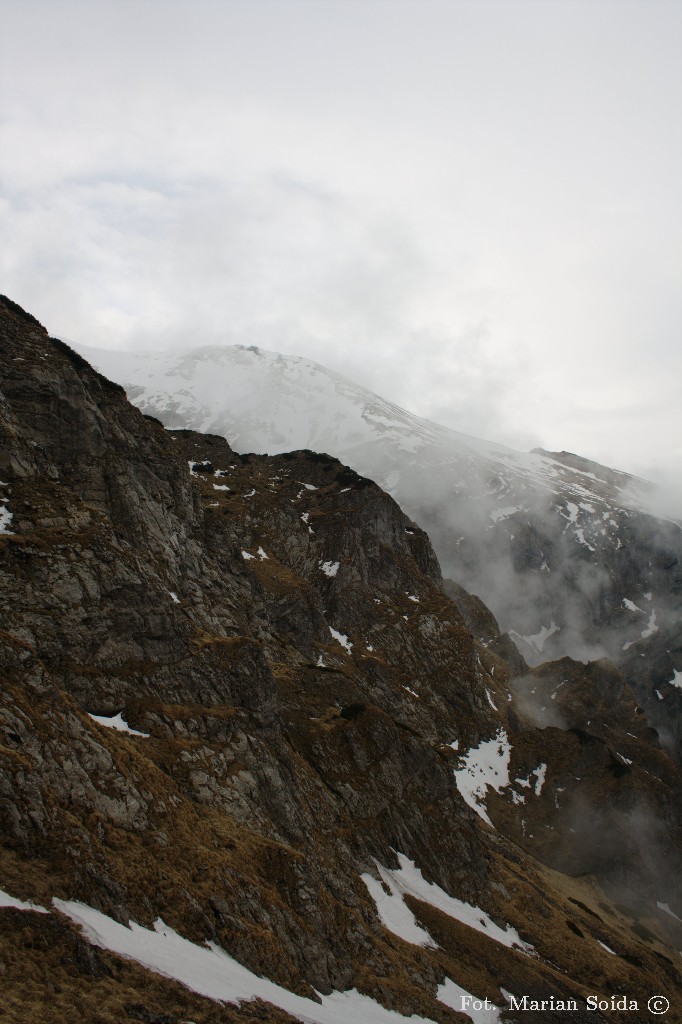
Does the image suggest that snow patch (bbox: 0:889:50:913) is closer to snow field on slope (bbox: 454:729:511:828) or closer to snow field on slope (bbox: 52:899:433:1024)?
snow field on slope (bbox: 52:899:433:1024)

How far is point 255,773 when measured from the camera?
35.7 m

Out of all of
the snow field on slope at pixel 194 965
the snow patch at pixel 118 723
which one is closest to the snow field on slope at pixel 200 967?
the snow field on slope at pixel 194 965

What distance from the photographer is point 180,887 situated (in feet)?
76.1

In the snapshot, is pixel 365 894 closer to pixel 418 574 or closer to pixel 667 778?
pixel 418 574

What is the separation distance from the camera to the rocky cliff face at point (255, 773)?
69.7 ft

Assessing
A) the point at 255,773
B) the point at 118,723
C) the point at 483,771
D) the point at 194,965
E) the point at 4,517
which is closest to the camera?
the point at 194,965

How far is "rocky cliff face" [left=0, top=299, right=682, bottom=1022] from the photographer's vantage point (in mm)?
21234

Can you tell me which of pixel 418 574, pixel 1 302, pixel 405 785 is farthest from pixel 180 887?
pixel 418 574

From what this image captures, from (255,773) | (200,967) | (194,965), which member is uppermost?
(255,773)

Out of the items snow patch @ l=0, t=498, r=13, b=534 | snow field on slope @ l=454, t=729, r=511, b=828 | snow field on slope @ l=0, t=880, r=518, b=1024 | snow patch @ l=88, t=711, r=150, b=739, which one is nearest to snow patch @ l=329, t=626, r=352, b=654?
snow field on slope @ l=454, t=729, r=511, b=828

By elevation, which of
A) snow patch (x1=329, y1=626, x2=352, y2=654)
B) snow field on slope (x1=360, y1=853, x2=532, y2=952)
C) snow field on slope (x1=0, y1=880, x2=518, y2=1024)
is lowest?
snow field on slope (x1=360, y1=853, x2=532, y2=952)

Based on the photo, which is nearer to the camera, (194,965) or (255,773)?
(194,965)

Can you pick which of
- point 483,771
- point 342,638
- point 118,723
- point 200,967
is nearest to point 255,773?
point 118,723

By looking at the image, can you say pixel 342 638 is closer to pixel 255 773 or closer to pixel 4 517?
pixel 255 773
